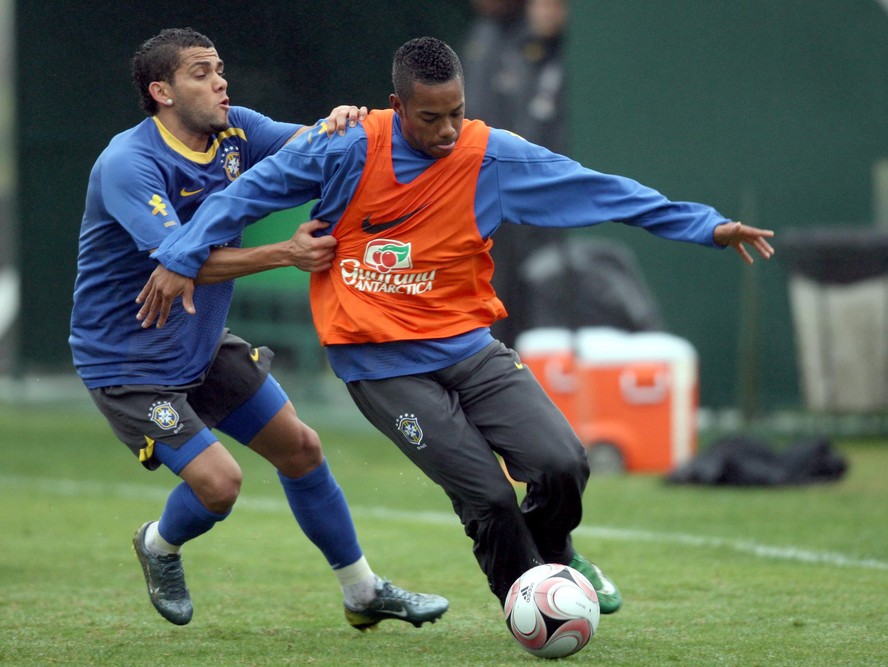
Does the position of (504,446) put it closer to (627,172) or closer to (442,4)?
(442,4)

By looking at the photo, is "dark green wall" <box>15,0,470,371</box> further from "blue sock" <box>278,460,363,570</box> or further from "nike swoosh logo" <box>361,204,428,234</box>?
"blue sock" <box>278,460,363,570</box>

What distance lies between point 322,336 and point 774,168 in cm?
854

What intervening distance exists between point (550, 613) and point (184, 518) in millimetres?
1462

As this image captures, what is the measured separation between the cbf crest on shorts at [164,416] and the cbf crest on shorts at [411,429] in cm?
84

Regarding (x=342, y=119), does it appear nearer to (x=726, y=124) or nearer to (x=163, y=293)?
(x=163, y=293)

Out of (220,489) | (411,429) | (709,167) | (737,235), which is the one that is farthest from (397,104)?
(709,167)

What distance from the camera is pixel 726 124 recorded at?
501 inches

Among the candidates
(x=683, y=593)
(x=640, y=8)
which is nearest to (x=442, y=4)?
(x=640, y=8)

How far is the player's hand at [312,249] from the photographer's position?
4.86 meters

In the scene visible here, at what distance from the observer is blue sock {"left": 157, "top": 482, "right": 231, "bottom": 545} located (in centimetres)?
525

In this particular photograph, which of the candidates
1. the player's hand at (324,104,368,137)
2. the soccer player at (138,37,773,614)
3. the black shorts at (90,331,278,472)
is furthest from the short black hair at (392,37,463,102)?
the black shorts at (90,331,278,472)

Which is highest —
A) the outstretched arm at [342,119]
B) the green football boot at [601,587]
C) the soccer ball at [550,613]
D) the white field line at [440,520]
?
the outstretched arm at [342,119]

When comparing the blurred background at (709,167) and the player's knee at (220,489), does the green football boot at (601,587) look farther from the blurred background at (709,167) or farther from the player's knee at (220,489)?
the blurred background at (709,167)

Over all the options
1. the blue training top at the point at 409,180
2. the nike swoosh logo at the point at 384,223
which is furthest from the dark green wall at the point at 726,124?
the nike swoosh logo at the point at 384,223
